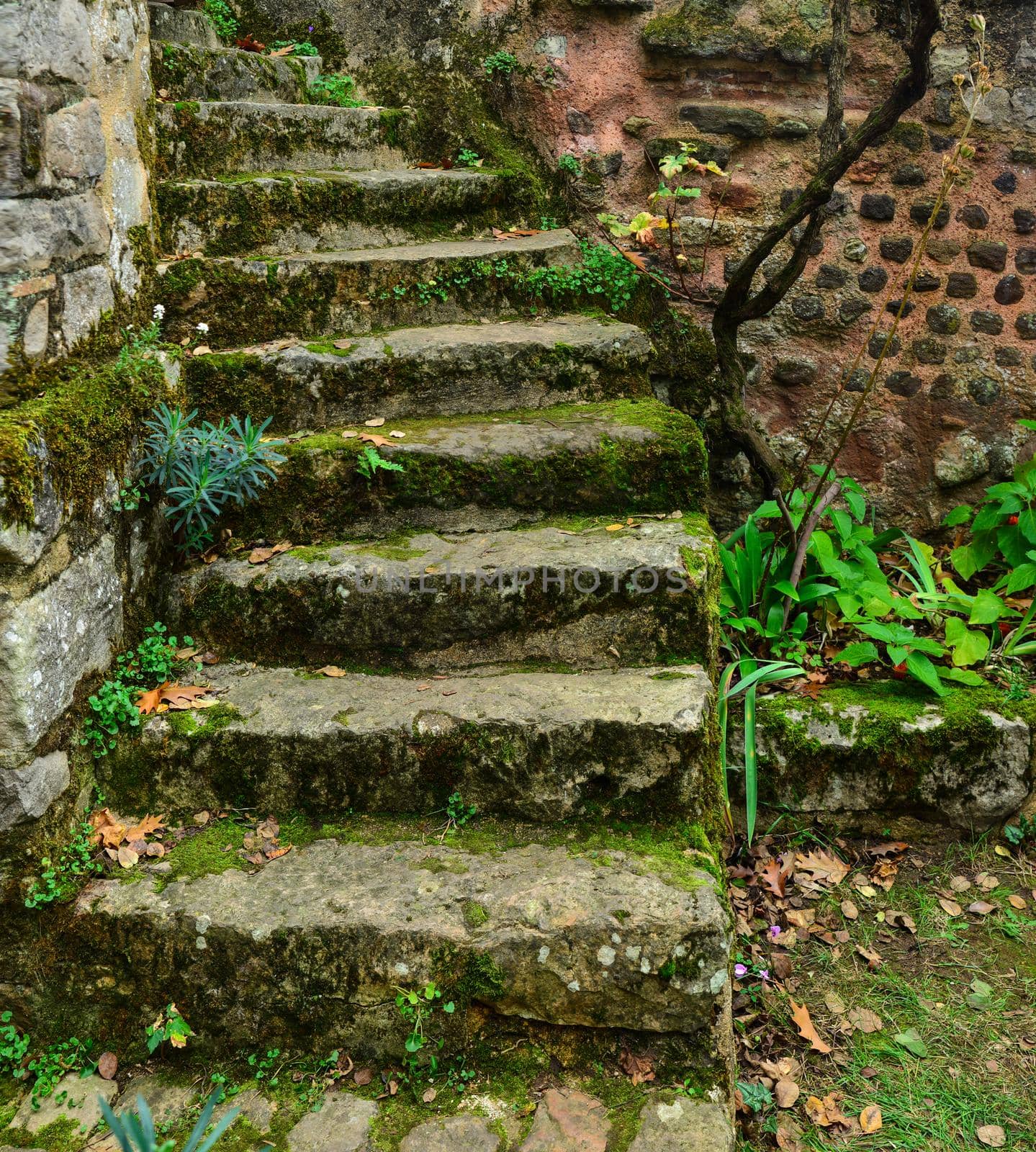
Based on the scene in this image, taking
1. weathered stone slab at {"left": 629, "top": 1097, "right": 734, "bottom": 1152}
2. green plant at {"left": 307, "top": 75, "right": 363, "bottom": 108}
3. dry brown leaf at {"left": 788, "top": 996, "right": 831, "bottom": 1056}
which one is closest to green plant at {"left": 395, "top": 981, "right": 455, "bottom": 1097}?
weathered stone slab at {"left": 629, "top": 1097, "right": 734, "bottom": 1152}

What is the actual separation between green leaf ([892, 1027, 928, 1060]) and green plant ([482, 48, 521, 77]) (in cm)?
386

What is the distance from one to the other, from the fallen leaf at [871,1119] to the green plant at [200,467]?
A: 7.05ft

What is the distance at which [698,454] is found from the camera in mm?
2803

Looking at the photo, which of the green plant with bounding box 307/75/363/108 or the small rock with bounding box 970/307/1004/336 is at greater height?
the green plant with bounding box 307/75/363/108

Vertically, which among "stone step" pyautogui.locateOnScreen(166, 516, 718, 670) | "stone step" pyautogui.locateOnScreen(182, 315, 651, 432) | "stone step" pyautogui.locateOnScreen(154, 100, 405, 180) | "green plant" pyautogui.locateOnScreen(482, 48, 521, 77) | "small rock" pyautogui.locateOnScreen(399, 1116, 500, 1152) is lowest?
"small rock" pyautogui.locateOnScreen(399, 1116, 500, 1152)

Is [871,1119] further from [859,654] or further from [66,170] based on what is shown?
[66,170]

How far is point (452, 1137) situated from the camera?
1.78 m

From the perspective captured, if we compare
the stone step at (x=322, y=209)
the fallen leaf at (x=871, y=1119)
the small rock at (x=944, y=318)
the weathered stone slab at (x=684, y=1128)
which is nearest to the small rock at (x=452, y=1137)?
the weathered stone slab at (x=684, y=1128)

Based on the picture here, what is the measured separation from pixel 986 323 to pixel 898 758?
2152mm

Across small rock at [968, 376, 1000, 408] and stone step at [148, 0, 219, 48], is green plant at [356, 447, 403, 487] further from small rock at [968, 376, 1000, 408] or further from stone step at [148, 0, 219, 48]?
small rock at [968, 376, 1000, 408]

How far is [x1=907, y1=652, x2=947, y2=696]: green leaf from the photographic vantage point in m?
2.82

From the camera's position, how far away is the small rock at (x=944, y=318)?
12.7 ft

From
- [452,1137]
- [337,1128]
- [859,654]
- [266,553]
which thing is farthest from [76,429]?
[859,654]

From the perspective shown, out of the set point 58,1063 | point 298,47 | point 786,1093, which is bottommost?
point 786,1093
